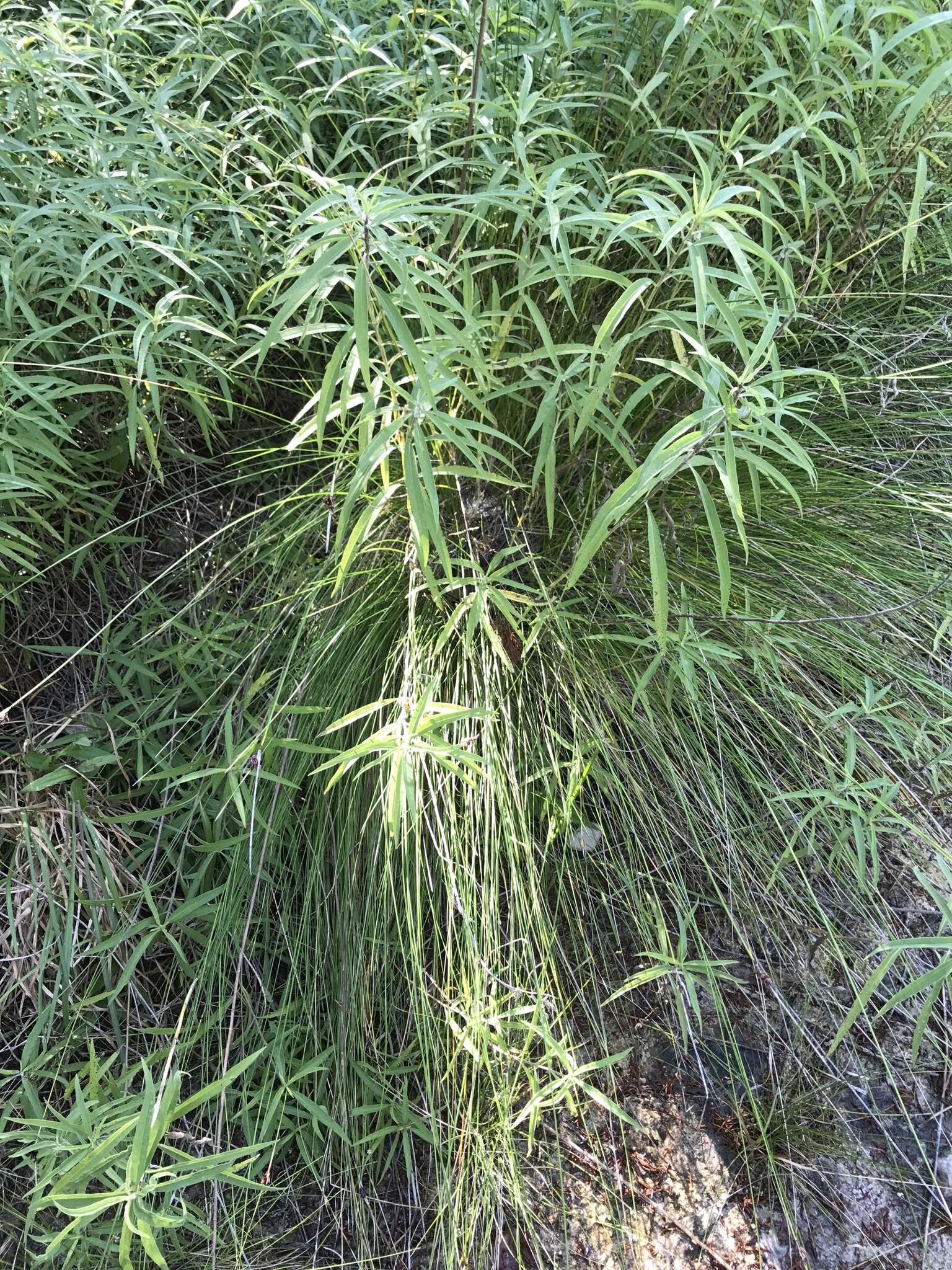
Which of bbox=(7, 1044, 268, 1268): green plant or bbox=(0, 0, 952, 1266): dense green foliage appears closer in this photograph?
bbox=(7, 1044, 268, 1268): green plant

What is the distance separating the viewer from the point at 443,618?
1.40m

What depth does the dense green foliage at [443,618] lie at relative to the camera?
1.20 m

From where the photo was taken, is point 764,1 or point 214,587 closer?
point 764,1

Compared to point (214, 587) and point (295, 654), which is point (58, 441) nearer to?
point (214, 587)

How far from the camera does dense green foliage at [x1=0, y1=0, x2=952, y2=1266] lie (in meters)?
1.20

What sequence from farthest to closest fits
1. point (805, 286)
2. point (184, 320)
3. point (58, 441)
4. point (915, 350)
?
1. point (915, 350)
2. point (58, 441)
3. point (805, 286)
4. point (184, 320)

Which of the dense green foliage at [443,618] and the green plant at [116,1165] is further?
the dense green foliage at [443,618]

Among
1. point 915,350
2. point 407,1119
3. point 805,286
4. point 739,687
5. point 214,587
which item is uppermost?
point 805,286

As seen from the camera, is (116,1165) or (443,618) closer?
(116,1165)

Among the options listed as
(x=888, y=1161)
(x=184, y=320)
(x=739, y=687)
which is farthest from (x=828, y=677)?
(x=184, y=320)

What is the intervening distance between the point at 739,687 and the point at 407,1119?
0.78m

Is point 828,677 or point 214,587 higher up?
point 214,587

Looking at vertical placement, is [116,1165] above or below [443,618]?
below

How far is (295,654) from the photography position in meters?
1.40
